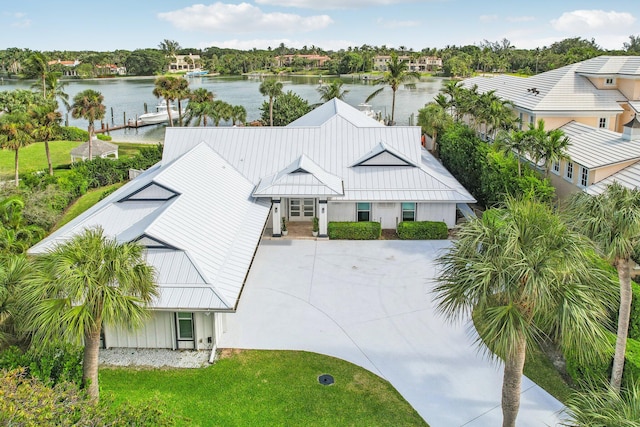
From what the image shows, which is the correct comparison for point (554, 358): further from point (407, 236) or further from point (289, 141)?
point (289, 141)

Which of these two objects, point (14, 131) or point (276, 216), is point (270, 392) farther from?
point (14, 131)

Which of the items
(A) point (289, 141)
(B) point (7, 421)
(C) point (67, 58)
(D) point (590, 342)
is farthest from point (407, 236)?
(C) point (67, 58)

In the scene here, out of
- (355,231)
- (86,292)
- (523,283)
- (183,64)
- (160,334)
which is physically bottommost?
(160,334)

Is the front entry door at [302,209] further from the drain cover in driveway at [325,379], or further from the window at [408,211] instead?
the drain cover in driveway at [325,379]

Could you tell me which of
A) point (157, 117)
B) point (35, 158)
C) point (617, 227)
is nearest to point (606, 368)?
point (617, 227)

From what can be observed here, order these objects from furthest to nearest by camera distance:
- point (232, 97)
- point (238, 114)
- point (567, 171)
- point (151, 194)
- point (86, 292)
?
point (232, 97), point (238, 114), point (567, 171), point (151, 194), point (86, 292)

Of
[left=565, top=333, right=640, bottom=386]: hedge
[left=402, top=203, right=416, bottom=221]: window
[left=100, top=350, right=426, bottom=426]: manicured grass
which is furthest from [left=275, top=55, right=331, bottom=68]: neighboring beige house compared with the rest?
[left=565, top=333, right=640, bottom=386]: hedge
